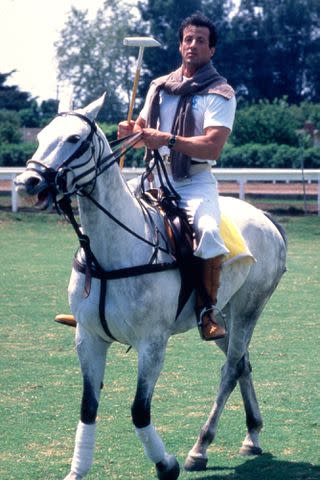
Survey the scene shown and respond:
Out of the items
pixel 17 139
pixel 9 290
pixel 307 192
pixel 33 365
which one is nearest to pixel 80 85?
pixel 17 139

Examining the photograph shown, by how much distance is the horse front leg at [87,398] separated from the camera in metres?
6.83

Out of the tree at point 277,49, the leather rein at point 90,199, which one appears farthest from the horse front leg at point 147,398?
the tree at point 277,49

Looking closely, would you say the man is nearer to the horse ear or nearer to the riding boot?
the riding boot

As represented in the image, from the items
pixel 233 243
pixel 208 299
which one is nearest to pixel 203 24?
pixel 233 243

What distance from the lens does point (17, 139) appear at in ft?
154

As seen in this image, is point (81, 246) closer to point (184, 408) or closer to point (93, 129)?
point (93, 129)

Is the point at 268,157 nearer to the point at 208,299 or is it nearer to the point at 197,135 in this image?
the point at 197,135

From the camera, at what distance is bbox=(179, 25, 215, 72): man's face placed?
24.5ft

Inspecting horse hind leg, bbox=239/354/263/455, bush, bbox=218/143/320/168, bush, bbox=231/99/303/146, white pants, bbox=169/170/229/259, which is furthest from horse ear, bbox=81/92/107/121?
bush, bbox=231/99/303/146

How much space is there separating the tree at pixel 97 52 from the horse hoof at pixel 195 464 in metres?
65.6

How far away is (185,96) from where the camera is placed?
7.41 metres

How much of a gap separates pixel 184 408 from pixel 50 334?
389 centimetres

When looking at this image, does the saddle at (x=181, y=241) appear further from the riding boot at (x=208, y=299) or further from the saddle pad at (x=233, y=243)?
the saddle pad at (x=233, y=243)

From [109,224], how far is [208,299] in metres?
0.87
